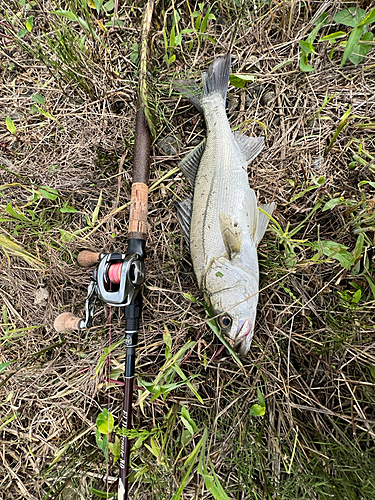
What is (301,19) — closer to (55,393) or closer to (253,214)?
(253,214)

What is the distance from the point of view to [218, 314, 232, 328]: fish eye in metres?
2.14

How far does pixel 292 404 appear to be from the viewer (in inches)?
87.0

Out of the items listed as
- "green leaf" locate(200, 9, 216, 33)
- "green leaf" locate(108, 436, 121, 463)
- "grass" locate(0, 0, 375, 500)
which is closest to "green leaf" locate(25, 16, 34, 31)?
"grass" locate(0, 0, 375, 500)

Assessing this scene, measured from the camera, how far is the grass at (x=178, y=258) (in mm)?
2209

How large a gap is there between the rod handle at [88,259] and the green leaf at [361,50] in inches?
101

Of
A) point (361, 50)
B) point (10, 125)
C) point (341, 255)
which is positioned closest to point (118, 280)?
point (341, 255)

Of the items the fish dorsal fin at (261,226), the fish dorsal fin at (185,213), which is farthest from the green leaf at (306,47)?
the fish dorsal fin at (185,213)

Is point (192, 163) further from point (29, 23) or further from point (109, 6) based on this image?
point (29, 23)

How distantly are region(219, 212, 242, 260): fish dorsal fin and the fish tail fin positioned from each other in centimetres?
109

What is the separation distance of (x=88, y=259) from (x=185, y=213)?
34.1 inches

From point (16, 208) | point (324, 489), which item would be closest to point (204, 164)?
point (16, 208)

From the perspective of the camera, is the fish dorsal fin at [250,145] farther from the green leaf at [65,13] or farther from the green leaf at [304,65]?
the green leaf at [65,13]

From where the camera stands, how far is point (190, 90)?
2562 mm

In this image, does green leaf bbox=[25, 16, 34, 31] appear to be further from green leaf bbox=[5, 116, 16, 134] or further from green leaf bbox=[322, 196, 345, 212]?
green leaf bbox=[322, 196, 345, 212]
